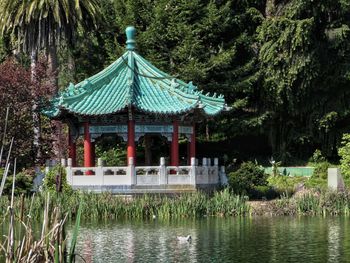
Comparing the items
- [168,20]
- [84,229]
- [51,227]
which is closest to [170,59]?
[168,20]

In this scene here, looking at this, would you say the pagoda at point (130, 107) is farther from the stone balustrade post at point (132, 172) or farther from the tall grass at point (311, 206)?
the tall grass at point (311, 206)

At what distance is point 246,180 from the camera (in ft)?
90.5

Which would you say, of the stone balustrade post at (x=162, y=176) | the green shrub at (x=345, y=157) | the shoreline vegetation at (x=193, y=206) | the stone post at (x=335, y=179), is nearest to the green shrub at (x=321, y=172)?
the green shrub at (x=345, y=157)

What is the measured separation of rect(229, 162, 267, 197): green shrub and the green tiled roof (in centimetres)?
245

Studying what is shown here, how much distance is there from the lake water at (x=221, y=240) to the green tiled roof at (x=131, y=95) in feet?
19.5

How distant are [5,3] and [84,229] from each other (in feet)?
54.3

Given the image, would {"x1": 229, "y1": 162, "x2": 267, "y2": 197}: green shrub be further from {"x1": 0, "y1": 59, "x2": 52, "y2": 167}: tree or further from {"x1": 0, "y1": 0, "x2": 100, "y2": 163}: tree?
{"x1": 0, "y1": 0, "x2": 100, "y2": 163}: tree

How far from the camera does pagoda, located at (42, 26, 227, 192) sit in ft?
89.4

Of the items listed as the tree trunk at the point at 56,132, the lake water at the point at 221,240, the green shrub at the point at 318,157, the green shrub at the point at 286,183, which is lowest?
the lake water at the point at 221,240

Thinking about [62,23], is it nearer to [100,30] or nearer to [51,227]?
[100,30]

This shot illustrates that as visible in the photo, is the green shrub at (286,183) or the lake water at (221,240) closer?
the lake water at (221,240)

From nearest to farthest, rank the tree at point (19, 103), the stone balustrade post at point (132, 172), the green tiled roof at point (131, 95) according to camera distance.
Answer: the stone balustrade post at point (132, 172), the green tiled roof at point (131, 95), the tree at point (19, 103)

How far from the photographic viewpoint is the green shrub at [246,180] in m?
27.5

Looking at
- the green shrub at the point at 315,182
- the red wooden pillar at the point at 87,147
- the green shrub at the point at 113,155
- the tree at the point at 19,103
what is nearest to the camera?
the red wooden pillar at the point at 87,147
